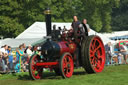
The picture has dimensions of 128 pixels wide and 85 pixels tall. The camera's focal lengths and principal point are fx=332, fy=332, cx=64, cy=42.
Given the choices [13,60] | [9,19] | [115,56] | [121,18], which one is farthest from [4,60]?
[121,18]

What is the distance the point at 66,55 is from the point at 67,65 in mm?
331

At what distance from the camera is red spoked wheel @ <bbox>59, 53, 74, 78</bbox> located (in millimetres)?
10310

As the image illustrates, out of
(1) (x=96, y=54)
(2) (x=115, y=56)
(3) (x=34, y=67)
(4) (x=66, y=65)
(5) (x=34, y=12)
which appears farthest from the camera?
(5) (x=34, y=12)

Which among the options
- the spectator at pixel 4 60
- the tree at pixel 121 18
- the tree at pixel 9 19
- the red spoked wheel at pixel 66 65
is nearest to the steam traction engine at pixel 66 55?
the red spoked wheel at pixel 66 65

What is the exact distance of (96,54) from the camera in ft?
40.1

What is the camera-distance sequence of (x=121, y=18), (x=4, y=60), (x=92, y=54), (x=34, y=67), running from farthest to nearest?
1. (x=121, y=18)
2. (x=4, y=60)
3. (x=92, y=54)
4. (x=34, y=67)

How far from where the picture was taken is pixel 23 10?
35.2 m

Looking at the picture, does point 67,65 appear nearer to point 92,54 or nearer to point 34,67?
point 34,67

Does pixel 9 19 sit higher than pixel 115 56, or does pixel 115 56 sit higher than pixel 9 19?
pixel 9 19

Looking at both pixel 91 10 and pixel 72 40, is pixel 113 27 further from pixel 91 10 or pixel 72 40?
pixel 72 40

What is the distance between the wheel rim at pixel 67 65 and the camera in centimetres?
1063

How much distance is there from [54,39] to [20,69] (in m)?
4.78

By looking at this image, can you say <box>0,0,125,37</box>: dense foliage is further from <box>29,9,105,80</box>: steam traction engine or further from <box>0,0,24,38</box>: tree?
<box>29,9,105,80</box>: steam traction engine

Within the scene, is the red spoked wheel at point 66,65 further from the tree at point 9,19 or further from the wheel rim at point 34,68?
the tree at point 9,19
